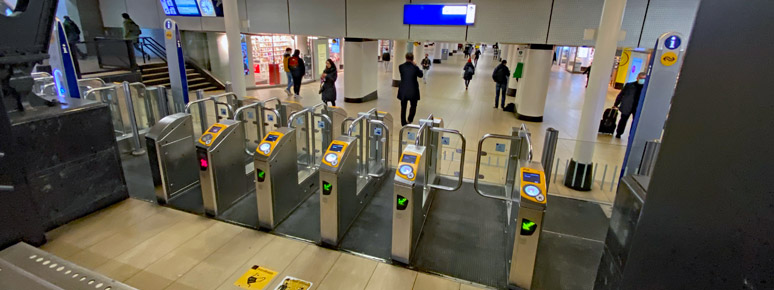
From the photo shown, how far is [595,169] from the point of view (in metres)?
4.76

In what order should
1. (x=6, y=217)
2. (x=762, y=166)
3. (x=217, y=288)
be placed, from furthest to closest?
(x=217, y=288), (x=6, y=217), (x=762, y=166)

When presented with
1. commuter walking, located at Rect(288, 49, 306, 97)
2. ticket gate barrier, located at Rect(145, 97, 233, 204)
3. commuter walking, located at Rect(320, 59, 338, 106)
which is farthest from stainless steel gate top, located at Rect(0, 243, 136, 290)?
commuter walking, located at Rect(288, 49, 306, 97)

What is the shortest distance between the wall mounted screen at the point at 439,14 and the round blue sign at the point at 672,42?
4192 mm

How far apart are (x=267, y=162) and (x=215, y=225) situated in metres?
0.86

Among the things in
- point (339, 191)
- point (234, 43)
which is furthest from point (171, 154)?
point (234, 43)

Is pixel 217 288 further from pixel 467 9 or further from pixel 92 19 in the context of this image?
pixel 92 19

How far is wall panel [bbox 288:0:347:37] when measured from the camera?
28.8 feet

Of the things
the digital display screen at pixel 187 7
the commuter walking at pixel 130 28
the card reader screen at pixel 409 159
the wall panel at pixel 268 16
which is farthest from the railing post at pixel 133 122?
the commuter walking at pixel 130 28

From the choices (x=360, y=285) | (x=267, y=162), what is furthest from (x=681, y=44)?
(x=267, y=162)

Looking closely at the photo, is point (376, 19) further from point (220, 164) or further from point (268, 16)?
point (220, 164)

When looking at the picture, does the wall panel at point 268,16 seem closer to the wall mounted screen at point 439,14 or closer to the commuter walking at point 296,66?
the commuter walking at point 296,66

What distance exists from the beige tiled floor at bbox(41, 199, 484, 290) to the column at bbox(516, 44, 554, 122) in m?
6.17

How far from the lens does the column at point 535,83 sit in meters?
7.64

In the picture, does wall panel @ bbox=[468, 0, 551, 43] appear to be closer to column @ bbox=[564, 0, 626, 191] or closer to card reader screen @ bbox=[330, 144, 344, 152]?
column @ bbox=[564, 0, 626, 191]
